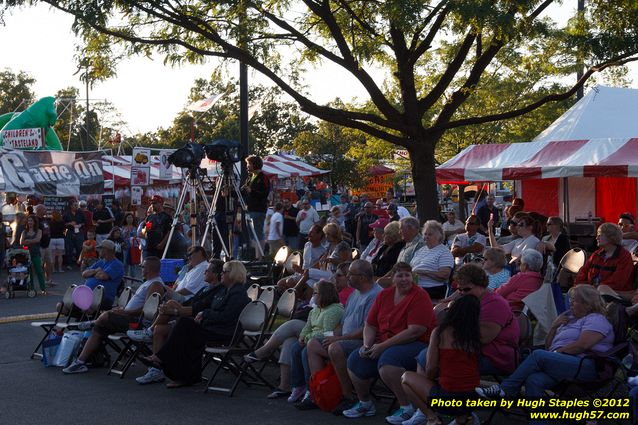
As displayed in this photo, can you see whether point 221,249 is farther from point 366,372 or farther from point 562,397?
point 562,397

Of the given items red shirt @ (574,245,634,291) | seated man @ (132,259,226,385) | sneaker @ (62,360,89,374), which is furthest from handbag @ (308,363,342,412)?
sneaker @ (62,360,89,374)

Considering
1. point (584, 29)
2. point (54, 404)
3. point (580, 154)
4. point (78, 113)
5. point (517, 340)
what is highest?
point (78, 113)

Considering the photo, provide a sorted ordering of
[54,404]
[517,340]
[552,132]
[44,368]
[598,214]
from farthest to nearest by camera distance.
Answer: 1. [598,214]
2. [552,132]
3. [44,368]
4. [54,404]
5. [517,340]

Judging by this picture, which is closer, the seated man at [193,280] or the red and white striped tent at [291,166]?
the seated man at [193,280]

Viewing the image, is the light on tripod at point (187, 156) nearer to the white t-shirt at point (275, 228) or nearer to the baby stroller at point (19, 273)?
the white t-shirt at point (275, 228)

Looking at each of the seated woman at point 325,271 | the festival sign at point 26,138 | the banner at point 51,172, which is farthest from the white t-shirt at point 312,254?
the festival sign at point 26,138

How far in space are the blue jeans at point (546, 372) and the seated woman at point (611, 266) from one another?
2.44 meters

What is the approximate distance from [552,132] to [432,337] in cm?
1205

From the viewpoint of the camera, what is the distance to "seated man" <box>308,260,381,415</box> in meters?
8.27

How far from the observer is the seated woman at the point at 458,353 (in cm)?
689

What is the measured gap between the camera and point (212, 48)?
14.6 meters

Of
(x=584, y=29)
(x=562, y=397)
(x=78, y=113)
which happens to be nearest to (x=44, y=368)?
(x=562, y=397)

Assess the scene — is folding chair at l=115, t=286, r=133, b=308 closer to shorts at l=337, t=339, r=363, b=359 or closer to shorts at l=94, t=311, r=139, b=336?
shorts at l=94, t=311, r=139, b=336

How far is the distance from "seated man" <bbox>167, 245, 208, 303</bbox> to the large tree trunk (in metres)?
3.70
